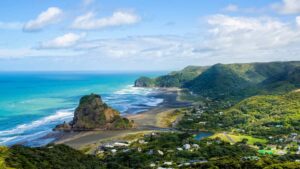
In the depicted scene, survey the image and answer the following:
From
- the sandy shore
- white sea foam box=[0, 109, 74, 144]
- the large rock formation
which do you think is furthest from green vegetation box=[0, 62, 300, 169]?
white sea foam box=[0, 109, 74, 144]

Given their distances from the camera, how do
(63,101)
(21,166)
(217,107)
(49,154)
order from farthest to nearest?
(63,101)
(217,107)
(49,154)
(21,166)

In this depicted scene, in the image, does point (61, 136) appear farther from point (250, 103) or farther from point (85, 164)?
point (250, 103)

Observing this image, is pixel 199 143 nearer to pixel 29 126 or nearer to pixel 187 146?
pixel 187 146

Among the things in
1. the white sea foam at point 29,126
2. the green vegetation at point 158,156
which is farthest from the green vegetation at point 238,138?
the white sea foam at point 29,126

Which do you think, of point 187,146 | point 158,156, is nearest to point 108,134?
point 187,146

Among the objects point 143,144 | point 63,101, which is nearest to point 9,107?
point 63,101

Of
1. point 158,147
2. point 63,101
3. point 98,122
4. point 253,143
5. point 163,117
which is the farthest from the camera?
point 63,101

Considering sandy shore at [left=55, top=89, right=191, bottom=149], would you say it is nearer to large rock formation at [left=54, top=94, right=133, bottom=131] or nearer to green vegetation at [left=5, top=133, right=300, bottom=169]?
large rock formation at [left=54, top=94, right=133, bottom=131]

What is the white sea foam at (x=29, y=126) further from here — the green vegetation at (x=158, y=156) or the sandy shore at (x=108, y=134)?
the green vegetation at (x=158, y=156)
